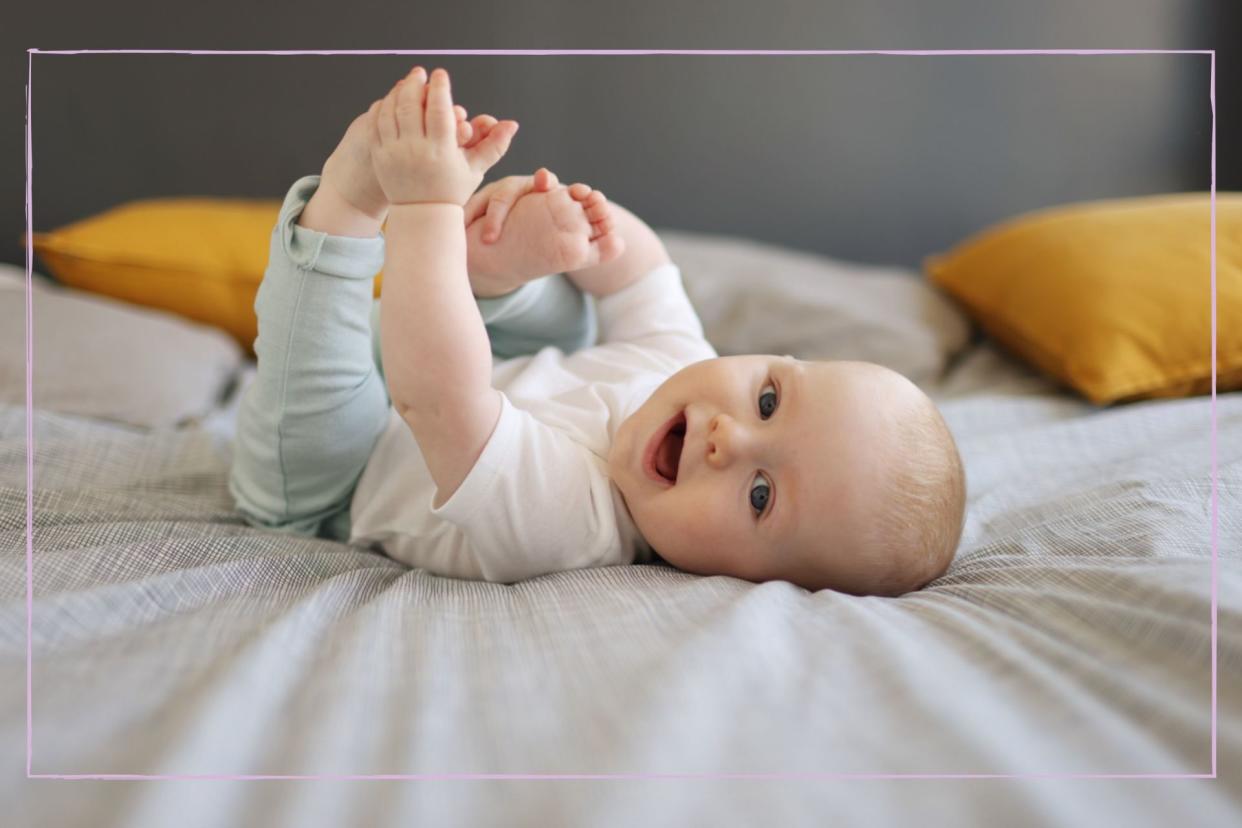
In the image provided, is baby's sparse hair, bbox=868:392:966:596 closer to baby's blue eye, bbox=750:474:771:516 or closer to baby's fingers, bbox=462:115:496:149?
baby's blue eye, bbox=750:474:771:516

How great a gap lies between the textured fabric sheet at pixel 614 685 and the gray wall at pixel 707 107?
318 mm

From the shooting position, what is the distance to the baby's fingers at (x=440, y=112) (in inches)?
22.3

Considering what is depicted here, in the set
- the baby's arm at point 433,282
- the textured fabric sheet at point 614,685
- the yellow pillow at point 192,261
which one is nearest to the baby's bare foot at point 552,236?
Answer: the baby's arm at point 433,282

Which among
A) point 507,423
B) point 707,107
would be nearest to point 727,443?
point 507,423

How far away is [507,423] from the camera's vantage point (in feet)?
2.25

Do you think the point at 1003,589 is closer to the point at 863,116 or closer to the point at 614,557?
the point at 614,557

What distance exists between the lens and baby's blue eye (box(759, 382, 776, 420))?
2.35ft

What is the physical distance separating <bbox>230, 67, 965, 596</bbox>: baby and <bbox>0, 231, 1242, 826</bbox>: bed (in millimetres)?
48

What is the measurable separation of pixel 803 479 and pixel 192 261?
1.03m

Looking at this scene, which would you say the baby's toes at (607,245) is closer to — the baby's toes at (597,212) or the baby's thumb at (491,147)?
the baby's toes at (597,212)

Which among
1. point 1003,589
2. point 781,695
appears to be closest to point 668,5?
point 1003,589

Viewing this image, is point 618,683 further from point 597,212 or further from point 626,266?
point 626,266

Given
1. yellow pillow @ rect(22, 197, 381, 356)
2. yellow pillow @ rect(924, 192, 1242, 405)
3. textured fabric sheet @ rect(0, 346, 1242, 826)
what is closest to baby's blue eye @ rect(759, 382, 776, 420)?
textured fabric sheet @ rect(0, 346, 1242, 826)

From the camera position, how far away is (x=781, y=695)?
1.59 feet
